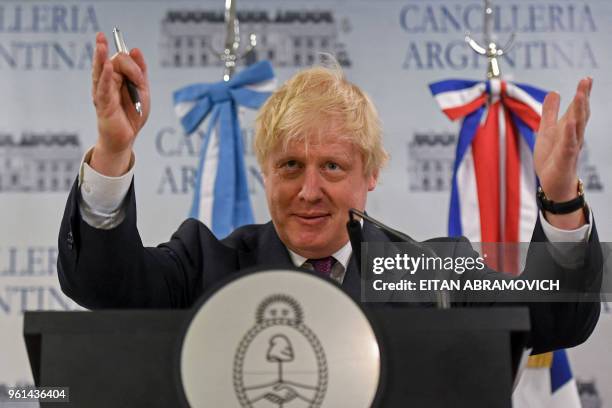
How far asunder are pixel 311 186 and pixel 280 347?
2.38 feet

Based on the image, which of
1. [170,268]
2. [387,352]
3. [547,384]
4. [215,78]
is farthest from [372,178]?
[215,78]

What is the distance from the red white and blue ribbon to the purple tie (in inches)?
38.3

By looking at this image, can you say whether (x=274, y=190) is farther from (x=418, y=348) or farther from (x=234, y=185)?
(x=234, y=185)

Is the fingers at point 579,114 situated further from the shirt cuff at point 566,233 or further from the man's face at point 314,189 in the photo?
the man's face at point 314,189

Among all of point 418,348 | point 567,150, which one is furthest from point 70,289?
point 567,150

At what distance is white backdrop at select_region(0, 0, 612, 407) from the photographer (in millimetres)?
2955

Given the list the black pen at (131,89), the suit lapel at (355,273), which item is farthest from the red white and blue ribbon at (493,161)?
the black pen at (131,89)

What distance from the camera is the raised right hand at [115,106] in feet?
4.09

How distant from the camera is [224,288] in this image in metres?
0.94

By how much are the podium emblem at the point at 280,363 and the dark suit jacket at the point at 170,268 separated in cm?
33

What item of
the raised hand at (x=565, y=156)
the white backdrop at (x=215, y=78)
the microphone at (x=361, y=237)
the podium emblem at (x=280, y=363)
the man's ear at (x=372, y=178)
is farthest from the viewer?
the white backdrop at (x=215, y=78)

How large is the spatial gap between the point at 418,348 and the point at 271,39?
7.49 feet

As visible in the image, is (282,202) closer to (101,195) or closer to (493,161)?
(101,195)

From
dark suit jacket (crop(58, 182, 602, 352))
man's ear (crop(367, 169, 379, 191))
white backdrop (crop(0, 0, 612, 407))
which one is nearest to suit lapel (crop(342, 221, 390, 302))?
dark suit jacket (crop(58, 182, 602, 352))
